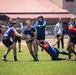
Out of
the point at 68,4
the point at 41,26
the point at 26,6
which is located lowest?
the point at 41,26

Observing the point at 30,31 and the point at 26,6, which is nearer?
the point at 30,31

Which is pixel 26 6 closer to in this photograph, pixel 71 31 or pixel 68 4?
pixel 68 4

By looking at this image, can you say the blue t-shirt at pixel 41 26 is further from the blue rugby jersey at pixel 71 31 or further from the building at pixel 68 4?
the building at pixel 68 4

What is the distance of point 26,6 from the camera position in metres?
54.5

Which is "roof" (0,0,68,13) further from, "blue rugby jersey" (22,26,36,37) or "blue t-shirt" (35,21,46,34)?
"blue rugby jersey" (22,26,36,37)

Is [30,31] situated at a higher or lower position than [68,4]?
lower

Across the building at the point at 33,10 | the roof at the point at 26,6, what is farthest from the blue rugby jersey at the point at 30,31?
the roof at the point at 26,6

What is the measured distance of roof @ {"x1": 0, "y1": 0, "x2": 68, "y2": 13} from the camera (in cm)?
5369

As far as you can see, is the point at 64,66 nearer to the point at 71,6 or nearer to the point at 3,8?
the point at 3,8

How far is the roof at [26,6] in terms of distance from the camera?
2114 inches

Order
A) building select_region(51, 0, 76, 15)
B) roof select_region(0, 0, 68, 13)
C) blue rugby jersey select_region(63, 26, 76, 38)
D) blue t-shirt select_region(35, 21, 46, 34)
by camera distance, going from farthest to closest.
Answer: building select_region(51, 0, 76, 15)
roof select_region(0, 0, 68, 13)
blue t-shirt select_region(35, 21, 46, 34)
blue rugby jersey select_region(63, 26, 76, 38)

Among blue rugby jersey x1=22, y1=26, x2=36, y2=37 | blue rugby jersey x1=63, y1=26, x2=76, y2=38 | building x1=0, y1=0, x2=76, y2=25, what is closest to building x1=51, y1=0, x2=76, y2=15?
building x1=0, y1=0, x2=76, y2=25

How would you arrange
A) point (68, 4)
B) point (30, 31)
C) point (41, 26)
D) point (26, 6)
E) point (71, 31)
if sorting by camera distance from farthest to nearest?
point (68, 4) < point (26, 6) < point (41, 26) < point (30, 31) < point (71, 31)

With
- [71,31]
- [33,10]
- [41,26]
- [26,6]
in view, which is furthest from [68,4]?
[71,31]
